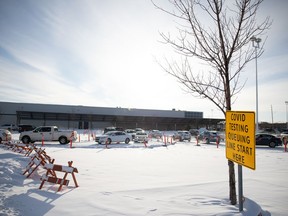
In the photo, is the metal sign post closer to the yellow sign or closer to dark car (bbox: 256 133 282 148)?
the yellow sign

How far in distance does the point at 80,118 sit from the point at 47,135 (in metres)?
42.5

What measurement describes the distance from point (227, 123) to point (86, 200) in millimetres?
4096

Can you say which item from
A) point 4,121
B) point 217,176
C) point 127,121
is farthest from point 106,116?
point 217,176

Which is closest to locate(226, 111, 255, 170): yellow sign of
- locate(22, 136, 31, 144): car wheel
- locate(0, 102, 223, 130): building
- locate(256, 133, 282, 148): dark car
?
locate(256, 133, 282, 148): dark car

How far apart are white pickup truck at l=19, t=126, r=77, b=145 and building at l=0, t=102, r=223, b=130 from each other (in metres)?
41.1

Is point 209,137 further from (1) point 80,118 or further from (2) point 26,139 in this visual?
(1) point 80,118

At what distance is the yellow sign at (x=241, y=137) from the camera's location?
143 inches

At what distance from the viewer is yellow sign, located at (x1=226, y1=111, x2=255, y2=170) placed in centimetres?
364

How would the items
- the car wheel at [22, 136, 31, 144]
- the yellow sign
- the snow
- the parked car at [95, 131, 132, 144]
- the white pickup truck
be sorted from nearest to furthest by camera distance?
1. the yellow sign
2. the snow
3. the car wheel at [22, 136, 31, 144]
4. the white pickup truck
5. the parked car at [95, 131, 132, 144]

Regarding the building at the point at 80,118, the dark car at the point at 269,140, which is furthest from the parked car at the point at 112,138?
the building at the point at 80,118

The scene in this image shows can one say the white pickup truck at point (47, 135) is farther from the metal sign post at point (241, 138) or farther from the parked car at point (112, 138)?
the metal sign post at point (241, 138)

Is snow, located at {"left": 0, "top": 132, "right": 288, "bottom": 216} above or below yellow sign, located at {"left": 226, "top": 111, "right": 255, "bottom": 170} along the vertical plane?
below

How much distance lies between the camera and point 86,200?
5.48 metres

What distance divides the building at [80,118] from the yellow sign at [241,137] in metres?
59.7
